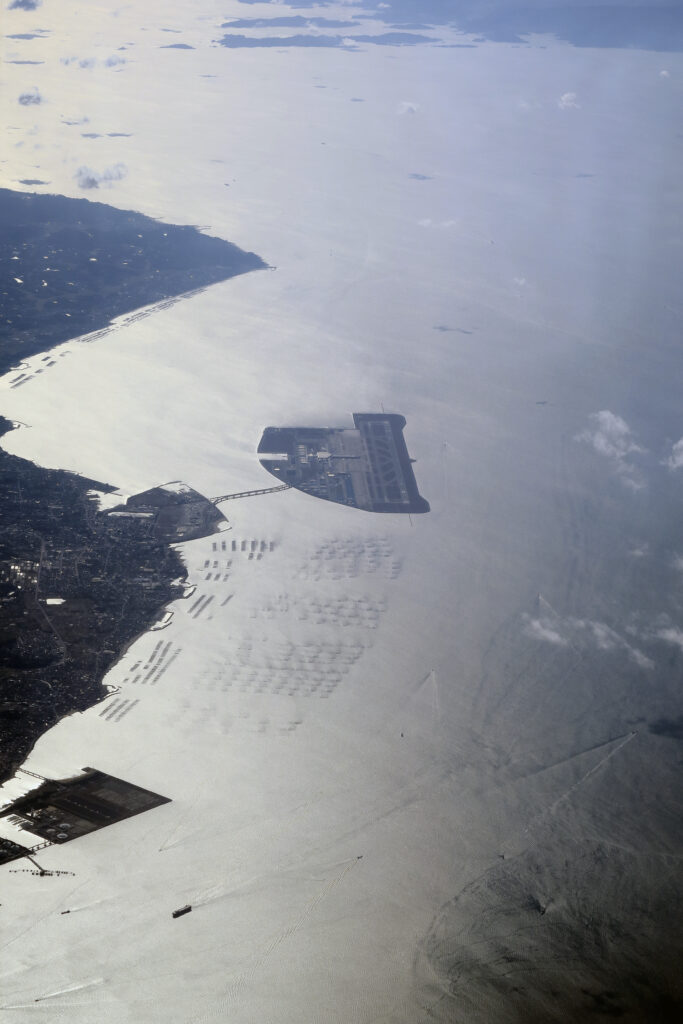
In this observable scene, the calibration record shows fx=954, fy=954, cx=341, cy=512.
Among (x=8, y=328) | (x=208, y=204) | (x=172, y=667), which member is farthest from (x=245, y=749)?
(x=208, y=204)

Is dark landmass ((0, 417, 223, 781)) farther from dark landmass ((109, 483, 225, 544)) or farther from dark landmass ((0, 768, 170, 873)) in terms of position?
dark landmass ((0, 768, 170, 873))

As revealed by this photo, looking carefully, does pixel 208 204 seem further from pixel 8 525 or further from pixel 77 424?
pixel 8 525

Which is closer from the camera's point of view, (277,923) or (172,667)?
(277,923)

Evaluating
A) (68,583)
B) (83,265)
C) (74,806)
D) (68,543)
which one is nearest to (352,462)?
(68,543)

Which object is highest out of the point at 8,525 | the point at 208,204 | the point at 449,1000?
the point at 208,204

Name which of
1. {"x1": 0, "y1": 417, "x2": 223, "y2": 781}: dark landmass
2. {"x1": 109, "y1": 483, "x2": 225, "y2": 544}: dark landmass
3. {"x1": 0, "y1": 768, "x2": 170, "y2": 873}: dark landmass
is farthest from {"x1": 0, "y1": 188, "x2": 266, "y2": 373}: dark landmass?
{"x1": 0, "y1": 768, "x2": 170, "y2": 873}: dark landmass

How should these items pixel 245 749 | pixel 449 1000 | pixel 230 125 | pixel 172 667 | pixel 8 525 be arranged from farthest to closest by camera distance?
pixel 230 125 < pixel 8 525 < pixel 172 667 < pixel 245 749 < pixel 449 1000

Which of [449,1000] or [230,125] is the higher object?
[230,125]
